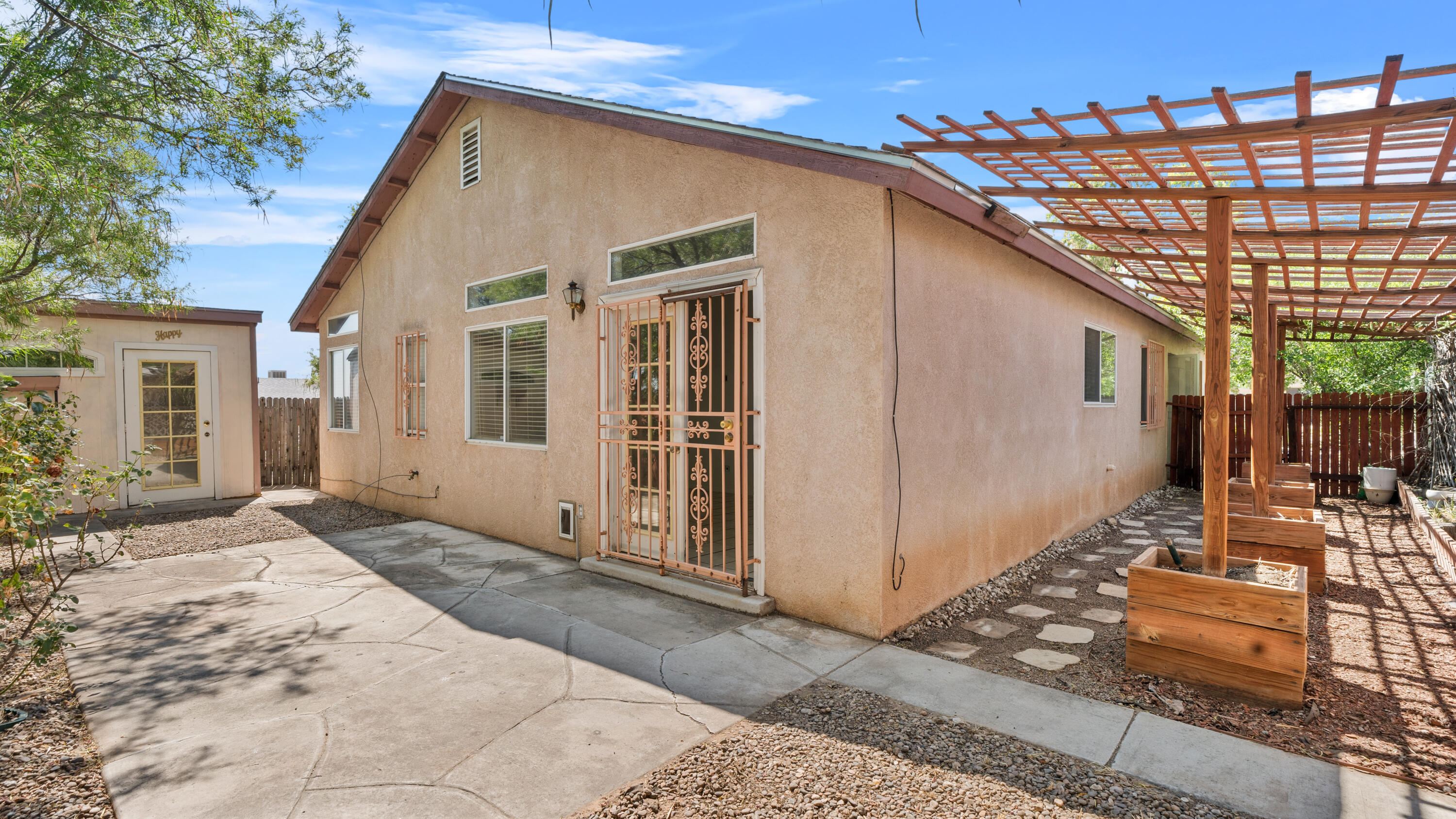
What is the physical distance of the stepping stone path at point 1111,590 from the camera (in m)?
5.46

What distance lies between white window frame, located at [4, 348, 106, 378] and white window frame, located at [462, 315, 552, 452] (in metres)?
5.21

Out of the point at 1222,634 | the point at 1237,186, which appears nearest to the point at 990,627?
the point at 1222,634

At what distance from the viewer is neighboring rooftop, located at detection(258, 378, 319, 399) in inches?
733

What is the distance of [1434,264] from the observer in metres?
5.25

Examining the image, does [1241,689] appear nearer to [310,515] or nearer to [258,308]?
[310,515]

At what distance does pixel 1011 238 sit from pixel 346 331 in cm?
914

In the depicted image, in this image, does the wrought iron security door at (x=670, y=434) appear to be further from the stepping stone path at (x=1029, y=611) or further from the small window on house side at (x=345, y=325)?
the small window on house side at (x=345, y=325)

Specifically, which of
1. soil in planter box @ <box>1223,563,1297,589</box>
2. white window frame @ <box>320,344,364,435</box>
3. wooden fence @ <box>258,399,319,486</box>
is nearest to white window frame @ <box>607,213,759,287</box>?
soil in planter box @ <box>1223,563,1297,589</box>

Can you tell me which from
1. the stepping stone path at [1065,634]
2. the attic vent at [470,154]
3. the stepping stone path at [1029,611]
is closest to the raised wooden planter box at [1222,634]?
the stepping stone path at [1065,634]

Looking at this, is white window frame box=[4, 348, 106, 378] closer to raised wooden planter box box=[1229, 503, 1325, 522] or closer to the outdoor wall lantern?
the outdoor wall lantern

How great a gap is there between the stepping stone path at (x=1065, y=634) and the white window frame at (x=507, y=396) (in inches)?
175

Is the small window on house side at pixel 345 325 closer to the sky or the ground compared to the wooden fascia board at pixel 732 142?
closer to the ground

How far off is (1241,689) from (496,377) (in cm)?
666

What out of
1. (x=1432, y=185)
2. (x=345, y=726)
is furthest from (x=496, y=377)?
(x=1432, y=185)
